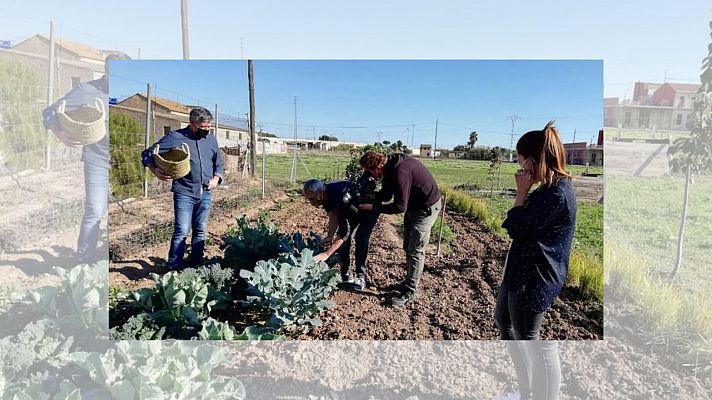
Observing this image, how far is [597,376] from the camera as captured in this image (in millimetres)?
2928

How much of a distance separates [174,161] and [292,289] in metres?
1.11

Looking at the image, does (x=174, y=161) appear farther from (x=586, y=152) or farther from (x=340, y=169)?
(x=586, y=152)

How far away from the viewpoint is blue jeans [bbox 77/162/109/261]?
11.6 feet

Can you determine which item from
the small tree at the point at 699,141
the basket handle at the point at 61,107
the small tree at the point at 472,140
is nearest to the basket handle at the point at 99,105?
the basket handle at the point at 61,107

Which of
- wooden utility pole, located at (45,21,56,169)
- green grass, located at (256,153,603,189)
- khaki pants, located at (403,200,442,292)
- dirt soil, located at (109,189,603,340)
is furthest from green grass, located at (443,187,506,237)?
wooden utility pole, located at (45,21,56,169)

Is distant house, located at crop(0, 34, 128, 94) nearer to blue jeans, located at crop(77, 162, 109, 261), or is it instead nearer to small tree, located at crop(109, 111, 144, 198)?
small tree, located at crop(109, 111, 144, 198)

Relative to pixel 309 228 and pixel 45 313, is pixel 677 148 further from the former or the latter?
pixel 45 313

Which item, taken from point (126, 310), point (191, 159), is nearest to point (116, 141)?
point (191, 159)

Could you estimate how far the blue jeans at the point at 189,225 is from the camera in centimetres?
330

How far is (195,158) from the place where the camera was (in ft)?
10.5

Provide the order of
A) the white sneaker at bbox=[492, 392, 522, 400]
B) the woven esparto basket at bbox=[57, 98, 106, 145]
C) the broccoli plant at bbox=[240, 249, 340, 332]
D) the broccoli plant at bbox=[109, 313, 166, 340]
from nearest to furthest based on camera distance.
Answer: the white sneaker at bbox=[492, 392, 522, 400] < the broccoli plant at bbox=[109, 313, 166, 340] < the broccoli plant at bbox=[240, 249, 340, 332] < the woven esparto basket at bbox=[57, 98, 106, 145]

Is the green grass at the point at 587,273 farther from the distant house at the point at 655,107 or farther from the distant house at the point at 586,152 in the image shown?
the distant house at the point at 655,107

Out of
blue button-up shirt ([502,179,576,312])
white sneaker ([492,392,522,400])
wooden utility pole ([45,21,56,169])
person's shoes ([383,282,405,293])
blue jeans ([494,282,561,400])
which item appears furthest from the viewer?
wooden utility pole ([45,21,56,169])

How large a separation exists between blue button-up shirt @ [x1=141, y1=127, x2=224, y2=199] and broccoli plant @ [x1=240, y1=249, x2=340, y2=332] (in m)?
0.70
